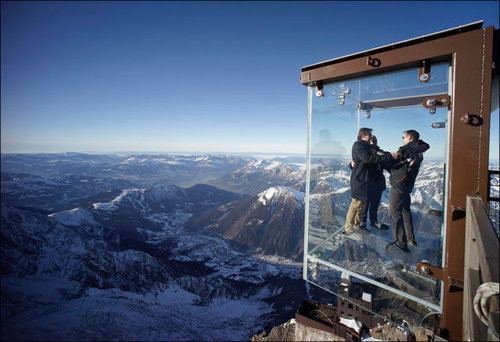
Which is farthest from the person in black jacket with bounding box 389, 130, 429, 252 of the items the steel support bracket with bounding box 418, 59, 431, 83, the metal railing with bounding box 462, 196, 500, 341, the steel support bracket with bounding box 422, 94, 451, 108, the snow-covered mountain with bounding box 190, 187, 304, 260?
the snow-covered mountain with bounding box 190, 187, 304, 260

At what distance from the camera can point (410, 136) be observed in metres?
3.08

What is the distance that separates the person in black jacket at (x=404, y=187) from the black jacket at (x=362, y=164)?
0.23 metres

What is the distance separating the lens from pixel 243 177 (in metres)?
194

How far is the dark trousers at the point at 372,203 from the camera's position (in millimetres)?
3906

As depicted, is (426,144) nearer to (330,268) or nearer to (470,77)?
(470,77)

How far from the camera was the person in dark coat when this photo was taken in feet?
12.2

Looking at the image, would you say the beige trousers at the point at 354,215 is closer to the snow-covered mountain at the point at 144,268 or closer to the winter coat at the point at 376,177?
the winter coat at the point at 376,177

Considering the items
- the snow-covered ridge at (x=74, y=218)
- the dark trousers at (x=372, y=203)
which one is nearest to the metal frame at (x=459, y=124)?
the dark trousers at (x=372, y=203)

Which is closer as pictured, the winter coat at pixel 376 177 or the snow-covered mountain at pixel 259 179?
the winter coat at pixel 376 177

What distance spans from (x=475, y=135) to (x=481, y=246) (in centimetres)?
158

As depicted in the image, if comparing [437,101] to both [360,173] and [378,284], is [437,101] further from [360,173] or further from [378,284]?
[378,284]

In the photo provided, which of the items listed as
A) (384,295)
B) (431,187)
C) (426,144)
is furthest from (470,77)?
(384,295)

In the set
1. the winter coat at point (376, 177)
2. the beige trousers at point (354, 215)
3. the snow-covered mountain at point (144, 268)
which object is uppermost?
the winter coat at point (376, 177)

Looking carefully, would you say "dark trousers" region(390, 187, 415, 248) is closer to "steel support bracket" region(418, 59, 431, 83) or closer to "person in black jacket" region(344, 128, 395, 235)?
"person in black jacket" region(344, 128, 395, 235)
